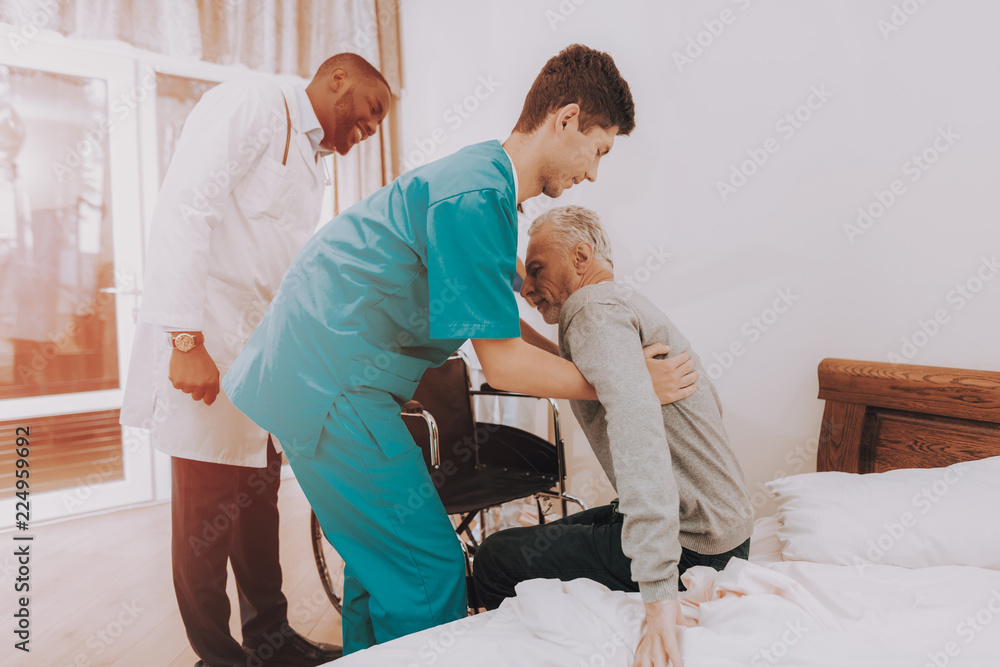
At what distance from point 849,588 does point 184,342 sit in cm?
139

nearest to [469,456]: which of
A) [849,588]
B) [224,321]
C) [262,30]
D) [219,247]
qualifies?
[224,321]

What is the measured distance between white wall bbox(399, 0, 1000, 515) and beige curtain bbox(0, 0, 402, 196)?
4.97 ft

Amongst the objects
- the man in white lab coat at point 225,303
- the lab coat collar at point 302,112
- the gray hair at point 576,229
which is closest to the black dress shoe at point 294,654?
the man in white lab coat at point 225,303

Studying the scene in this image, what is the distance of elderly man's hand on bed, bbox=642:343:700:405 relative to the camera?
37.2 inches

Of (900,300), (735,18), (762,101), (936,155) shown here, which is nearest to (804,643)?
(900,300)

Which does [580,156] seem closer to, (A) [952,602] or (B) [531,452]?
(A) [952,602]

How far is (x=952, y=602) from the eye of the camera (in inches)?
34.7

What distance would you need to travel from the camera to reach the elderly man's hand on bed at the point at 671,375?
946 mm

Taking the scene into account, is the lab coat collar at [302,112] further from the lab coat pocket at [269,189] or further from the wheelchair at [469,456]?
the wheelchair at [469,456]

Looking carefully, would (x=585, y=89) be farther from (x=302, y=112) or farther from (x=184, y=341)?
(x=184, y=341)

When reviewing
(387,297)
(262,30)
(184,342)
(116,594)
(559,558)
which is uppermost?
(262,30)

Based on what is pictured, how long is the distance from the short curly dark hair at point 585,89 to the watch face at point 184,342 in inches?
35.2

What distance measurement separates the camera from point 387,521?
940 mm

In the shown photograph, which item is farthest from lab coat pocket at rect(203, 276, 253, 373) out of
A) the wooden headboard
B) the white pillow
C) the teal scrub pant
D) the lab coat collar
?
the wooden headboard
